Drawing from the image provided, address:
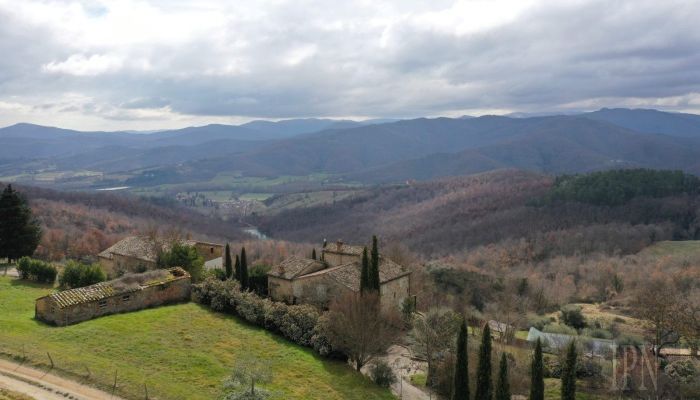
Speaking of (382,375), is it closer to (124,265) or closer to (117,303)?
(117,303)

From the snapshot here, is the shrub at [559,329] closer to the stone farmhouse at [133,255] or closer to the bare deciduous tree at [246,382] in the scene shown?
the bare deciduous tree at [246,382]

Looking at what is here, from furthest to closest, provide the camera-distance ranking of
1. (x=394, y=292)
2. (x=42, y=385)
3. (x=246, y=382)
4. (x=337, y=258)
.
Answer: (x=337, y=258) < (x=394, y=292) < (x=246, y=382) < (x=42, y=385)

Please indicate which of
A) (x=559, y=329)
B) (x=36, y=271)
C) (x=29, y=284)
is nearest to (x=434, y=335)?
(x=559, y=329)

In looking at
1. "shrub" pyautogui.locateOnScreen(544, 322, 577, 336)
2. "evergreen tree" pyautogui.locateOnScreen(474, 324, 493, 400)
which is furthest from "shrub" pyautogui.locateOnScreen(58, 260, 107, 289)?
"shrub" pyautogui.locateOnScreen(544, 322, 577, 336)

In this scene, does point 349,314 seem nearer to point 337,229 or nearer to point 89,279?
point 89,279

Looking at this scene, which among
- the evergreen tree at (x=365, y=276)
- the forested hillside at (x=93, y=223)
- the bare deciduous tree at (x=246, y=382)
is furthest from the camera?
the forested hillside at (x=93, y=223)

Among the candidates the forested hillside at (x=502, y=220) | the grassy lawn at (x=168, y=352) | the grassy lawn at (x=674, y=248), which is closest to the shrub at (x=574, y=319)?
the grassy lawn at (x=168, y=352)
